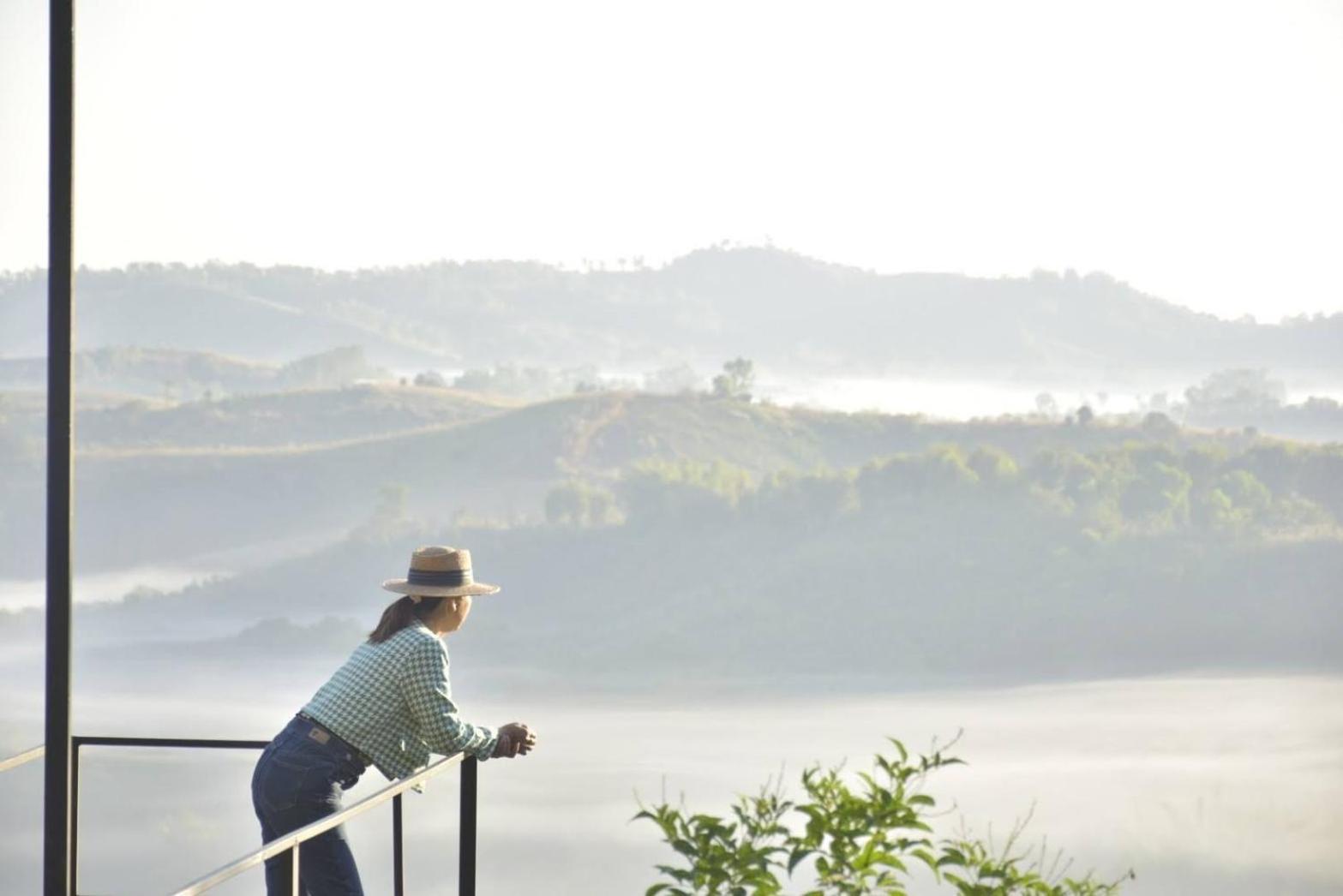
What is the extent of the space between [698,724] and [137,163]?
16040 mm

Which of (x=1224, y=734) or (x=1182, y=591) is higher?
(x=1182, y=591)

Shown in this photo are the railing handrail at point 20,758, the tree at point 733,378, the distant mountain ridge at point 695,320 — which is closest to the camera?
the railing handrail at point 20,758

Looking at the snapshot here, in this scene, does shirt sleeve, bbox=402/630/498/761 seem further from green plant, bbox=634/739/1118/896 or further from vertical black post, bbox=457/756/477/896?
green plant, bbox=634/739/1118/896

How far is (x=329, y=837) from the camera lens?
114 inches

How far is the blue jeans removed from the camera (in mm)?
2877

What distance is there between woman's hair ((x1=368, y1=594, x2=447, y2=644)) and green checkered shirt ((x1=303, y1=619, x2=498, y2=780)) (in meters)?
0.04

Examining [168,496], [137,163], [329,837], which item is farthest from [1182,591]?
[329,837]

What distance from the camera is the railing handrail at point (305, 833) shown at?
2057 mm

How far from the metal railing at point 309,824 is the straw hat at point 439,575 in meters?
0.28

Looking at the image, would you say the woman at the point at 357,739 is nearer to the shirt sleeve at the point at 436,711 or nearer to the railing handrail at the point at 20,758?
the shirt sleeve at the point at 436,711

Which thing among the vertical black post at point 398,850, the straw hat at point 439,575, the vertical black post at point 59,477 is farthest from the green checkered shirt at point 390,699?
the vertical black post at point 59,477

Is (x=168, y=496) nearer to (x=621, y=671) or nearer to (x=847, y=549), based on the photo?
(x=621, y=671)

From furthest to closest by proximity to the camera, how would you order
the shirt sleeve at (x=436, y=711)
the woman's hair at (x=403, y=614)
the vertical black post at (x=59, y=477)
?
the woman's hair at (x=403, y=614), the shirt sleeve at (x=436, y=711), the vertical black post at (x=59, y=477)

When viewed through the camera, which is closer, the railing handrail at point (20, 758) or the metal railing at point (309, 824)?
the metal railing at point (309, 824)
